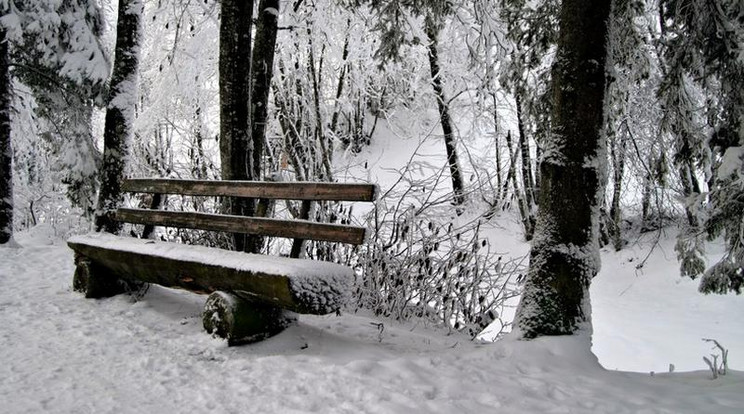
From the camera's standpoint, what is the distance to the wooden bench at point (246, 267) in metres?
3.18

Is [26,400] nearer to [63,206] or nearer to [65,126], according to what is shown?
[65,126]

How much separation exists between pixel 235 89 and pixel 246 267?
2.31 metres

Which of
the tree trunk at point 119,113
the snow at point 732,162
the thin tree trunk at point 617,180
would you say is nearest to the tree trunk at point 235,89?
the tree trunk at point 119,113

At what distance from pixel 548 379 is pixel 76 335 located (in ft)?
11.0

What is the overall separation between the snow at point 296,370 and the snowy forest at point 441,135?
129 mm

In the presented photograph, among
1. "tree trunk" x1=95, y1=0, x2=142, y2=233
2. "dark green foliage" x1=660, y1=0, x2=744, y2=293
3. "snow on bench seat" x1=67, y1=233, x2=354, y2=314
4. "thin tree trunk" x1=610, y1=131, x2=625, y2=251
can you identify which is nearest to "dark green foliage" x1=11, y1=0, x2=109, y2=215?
"tree trunk" x1=95, y1=0, x2=142, y2=233

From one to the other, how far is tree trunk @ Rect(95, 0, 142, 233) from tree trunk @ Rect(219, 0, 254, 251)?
2.24 metres

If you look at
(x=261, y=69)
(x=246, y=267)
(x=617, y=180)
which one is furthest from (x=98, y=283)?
(x=617, y=180)

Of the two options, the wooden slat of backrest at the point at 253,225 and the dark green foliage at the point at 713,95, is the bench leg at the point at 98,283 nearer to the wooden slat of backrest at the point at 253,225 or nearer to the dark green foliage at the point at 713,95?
the wooden slat of backrest at the point at 253,225

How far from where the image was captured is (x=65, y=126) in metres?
9.73

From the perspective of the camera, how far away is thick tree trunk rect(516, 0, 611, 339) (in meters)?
3.50

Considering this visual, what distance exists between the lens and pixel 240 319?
344 cm

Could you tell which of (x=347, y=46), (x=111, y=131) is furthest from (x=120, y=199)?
(x=347, y=46)

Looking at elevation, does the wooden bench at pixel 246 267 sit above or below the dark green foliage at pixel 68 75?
below
